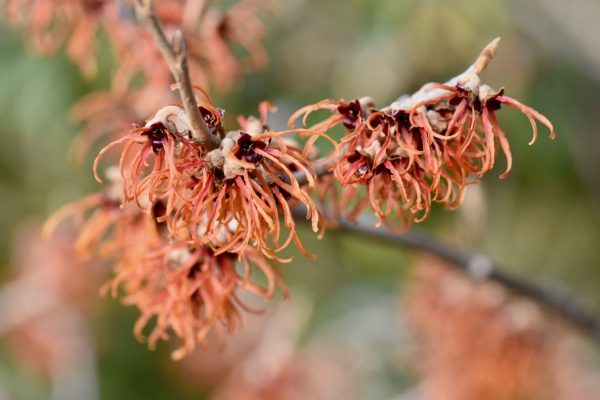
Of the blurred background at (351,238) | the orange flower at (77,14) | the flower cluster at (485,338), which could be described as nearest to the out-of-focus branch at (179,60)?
the orange flower at (77,14)

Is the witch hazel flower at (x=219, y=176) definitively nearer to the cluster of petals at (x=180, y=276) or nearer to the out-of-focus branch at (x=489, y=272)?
the cluster of petals at (x=180, y=276)

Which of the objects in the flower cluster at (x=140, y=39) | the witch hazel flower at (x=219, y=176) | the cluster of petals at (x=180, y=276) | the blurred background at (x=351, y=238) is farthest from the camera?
the blurred background at (x=351, y=238)

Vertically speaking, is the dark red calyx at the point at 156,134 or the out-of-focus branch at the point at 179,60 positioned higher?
the out-of-focus branch at the point at 179,60

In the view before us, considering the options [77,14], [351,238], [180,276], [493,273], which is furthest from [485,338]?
[77,14]

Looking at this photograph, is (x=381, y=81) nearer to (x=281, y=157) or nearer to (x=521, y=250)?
(x=521, y=250)

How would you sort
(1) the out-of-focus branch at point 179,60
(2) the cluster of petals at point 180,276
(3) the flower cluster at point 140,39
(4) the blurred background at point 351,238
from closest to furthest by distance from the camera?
(1) the out-of-focus branch at point 179,60 → (2) the cluster of petals at point 180,276 → (3) the flower cluster at point 140,39 → (4) the blurred background at point 351,238
